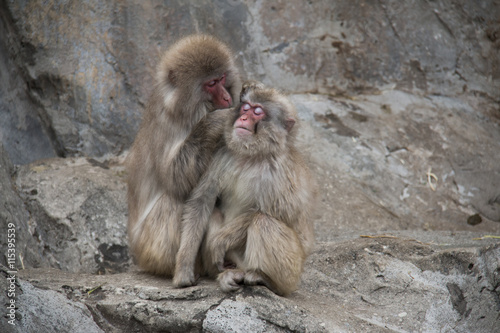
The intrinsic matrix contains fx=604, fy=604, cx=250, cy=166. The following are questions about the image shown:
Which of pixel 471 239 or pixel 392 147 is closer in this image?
pixel 471 239

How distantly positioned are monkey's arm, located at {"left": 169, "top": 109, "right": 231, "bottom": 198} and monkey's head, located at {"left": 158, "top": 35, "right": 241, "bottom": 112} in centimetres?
20

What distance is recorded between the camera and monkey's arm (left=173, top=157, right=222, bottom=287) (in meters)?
4.10

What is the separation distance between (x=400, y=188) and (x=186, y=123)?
12.0ft

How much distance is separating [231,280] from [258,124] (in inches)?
41.5

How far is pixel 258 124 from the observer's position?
161 inches

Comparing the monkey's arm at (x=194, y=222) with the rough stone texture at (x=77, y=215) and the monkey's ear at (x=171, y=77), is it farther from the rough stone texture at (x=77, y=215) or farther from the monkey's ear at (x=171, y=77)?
the rough stone texture at (x=77, y=215)

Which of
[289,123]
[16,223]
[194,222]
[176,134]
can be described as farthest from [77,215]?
[289,123]

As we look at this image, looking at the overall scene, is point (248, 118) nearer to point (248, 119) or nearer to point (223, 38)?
point (248, 119)

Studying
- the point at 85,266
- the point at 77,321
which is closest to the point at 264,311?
the point at 77,321

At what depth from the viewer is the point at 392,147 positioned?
7457 mm

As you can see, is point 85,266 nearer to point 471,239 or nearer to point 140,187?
point 140,187

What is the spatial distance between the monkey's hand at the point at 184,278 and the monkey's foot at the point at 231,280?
23 centimetres

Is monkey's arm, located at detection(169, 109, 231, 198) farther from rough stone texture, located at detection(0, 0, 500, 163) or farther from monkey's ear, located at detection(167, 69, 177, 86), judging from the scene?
rough stone texture, located at detection(0, 0, 500, 163)

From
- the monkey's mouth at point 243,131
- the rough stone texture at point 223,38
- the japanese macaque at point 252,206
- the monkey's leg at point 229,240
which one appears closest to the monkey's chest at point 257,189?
the japanese macaque at point 252,206
